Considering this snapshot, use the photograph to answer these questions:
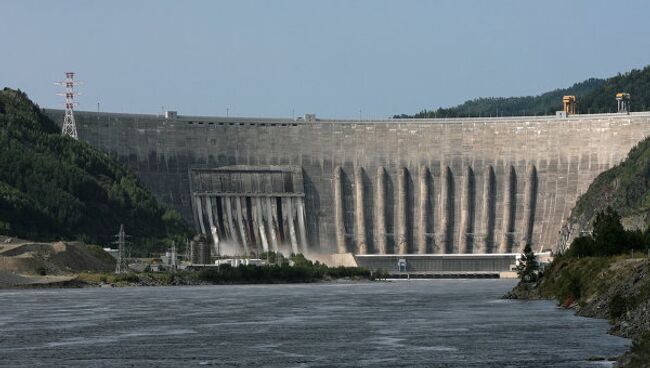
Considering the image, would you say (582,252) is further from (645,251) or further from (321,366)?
(321,366)

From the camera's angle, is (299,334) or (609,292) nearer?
(299,334)

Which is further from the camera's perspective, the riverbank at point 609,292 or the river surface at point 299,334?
the river surface at point 299,334

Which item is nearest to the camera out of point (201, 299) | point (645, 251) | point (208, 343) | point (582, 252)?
point (208, 343)

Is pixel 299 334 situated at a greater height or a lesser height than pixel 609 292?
lesser

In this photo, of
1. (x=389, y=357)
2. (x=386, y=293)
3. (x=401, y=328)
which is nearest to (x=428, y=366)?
(x=389, y=357)
